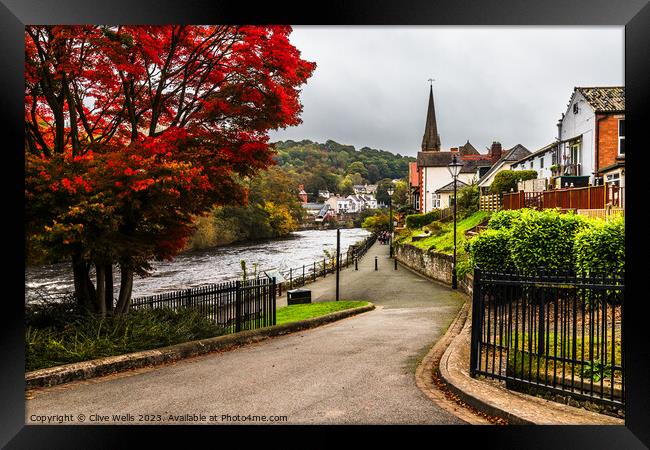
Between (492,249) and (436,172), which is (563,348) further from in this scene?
(436,172)

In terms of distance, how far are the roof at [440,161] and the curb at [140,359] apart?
40.6 meters

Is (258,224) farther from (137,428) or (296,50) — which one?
(137,428)

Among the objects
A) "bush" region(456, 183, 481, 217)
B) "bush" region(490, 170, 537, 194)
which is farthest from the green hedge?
"bush" region(456, 183, 481, 217)

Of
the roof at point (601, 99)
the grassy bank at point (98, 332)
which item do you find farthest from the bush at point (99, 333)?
the roof at point (601, 99)

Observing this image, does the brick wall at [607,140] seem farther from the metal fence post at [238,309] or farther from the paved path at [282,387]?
the metal fence post at [238,309]

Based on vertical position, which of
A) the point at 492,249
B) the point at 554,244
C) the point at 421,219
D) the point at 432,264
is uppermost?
the point at 421,219

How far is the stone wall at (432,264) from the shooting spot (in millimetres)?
18238

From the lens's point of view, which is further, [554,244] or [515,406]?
[554,244]

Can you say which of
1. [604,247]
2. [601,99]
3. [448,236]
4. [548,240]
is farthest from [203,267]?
[601,99]

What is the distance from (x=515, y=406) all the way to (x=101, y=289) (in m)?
7.14

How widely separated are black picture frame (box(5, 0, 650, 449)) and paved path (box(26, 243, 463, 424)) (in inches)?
7.5

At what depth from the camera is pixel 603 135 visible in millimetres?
18469

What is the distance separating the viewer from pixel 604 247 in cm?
813

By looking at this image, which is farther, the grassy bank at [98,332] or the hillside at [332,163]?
the hillside at [332,163]
